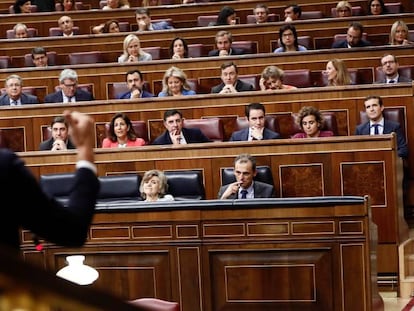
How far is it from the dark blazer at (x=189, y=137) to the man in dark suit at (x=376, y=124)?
106 cm

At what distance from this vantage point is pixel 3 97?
8.10 m

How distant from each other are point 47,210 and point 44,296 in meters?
0.46

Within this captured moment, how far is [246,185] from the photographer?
19.4 ft

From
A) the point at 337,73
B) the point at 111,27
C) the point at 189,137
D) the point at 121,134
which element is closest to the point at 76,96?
the point at 121,134

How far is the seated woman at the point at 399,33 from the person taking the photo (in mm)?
8445

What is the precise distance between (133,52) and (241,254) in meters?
4.04

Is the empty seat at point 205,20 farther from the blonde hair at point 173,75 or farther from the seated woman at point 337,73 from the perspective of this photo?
the seated woman at point 337,73

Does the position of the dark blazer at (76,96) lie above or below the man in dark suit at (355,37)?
below

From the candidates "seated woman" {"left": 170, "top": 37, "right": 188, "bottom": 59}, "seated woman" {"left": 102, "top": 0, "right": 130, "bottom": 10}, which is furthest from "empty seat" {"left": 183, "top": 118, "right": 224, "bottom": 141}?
"seated woman" {"left": 102, "top": 0, "right": 130, "bottom": 10}

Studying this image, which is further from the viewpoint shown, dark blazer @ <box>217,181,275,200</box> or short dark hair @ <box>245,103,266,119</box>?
short dark hair @ <box>245,103,266,119</box>

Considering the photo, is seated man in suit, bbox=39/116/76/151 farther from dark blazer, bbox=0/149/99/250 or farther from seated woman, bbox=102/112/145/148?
dark blazer, bbox=0/149/99/250

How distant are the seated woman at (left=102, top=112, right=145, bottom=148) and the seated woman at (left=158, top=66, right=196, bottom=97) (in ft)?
2.54

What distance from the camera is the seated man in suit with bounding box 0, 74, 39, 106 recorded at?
7.95 m

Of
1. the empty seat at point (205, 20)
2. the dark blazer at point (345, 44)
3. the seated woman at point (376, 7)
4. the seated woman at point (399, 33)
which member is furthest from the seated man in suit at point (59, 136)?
the seated woman at point (376, 7)
